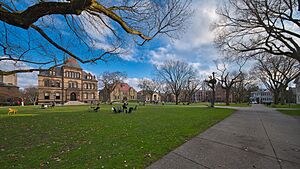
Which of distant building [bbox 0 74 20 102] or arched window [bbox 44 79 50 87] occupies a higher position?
arched window [bbox 44 79 50 87]

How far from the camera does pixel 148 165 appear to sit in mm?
3891

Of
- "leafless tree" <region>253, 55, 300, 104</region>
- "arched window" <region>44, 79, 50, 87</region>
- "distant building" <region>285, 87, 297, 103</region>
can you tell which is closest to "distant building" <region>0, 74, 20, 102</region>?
"arched window" <region>44, 79, 50, 87</region>

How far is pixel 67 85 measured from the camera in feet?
188

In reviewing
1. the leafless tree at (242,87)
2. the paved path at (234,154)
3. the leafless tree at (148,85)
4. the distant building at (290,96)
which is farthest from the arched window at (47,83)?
the distant building at (290,96)

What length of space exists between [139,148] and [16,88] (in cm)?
6729

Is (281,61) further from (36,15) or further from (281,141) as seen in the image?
(36,15)

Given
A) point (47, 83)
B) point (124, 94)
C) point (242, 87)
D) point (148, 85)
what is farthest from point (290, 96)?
point (47, 83)

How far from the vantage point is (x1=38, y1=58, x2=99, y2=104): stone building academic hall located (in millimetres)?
52447

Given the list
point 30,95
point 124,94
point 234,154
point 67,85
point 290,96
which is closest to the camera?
point 234,154

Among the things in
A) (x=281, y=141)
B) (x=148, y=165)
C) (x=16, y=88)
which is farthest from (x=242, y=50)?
(x=16, y=88)

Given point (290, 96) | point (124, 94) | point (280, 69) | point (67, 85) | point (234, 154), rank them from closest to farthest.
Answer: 1. point (234, 154)
2. point (280, 69)
3. point (67, 85)
4. point (290, 96)
5. point (124, 94)

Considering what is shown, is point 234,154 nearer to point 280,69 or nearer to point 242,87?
point 280,69

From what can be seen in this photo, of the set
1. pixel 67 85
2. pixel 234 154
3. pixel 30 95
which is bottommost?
pixel 234 154

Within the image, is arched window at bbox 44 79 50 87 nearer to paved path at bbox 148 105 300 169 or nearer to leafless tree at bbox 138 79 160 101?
leafless tree at bbox 138 79 160 101
